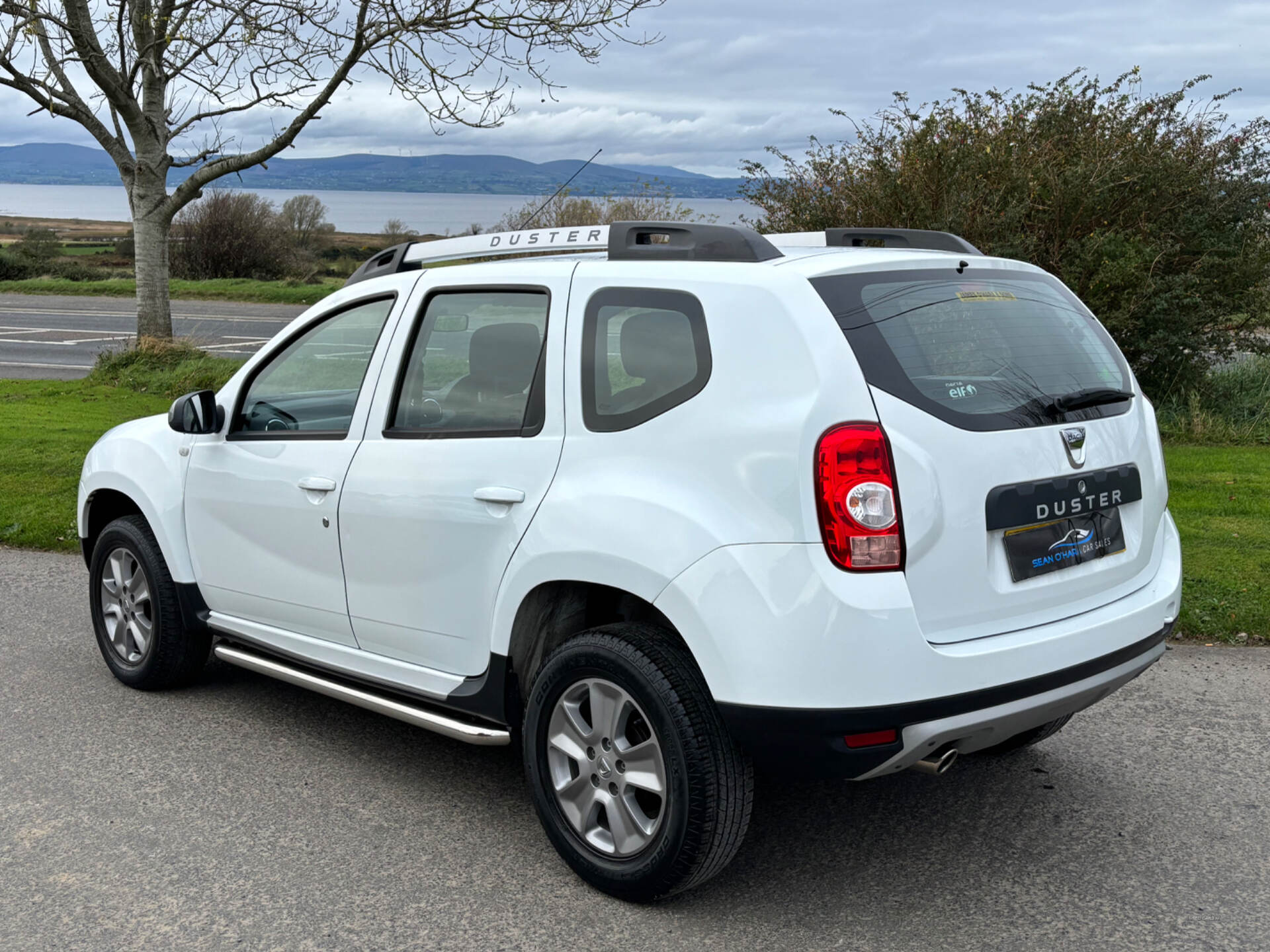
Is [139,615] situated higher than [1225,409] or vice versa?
[1225,409]

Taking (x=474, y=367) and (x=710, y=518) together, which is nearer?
(x=710, y=518)

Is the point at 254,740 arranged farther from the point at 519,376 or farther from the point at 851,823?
the point at 851,823

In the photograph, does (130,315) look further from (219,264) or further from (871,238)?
(871,238)

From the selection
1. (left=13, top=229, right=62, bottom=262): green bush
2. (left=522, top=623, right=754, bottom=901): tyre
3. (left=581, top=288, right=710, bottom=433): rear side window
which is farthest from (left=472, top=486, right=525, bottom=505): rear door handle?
(left=13, top=229, right=62, bottom=262): green bush

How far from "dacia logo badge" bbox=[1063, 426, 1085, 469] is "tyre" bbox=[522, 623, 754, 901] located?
1204 millimetres

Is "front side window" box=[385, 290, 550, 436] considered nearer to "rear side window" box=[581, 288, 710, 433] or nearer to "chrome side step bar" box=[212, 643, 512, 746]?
"rear side window" box=[581, 288, 710, 433]

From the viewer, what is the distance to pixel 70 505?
9.15 m

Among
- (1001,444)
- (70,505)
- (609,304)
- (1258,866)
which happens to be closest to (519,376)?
(609,304)

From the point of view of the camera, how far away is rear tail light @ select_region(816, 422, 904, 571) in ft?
10.00

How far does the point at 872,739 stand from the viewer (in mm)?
3090

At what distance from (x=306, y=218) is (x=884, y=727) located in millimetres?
52676

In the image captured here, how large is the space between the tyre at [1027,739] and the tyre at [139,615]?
10.5 feet

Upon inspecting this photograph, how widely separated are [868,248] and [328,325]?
2087 mm

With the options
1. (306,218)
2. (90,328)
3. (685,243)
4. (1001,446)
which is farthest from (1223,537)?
(306,218)
